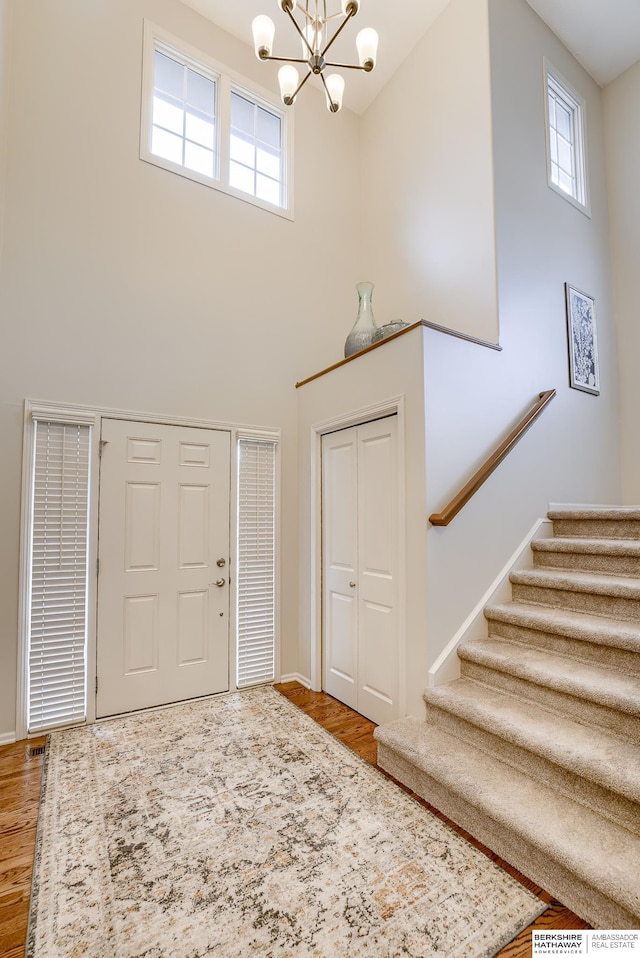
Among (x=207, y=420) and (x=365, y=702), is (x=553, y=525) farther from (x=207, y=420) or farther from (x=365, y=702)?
(x=207, y=420)

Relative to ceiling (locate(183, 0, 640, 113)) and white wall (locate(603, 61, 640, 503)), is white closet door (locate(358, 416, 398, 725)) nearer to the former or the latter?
white wall (locate(603, 61, 640, 503))

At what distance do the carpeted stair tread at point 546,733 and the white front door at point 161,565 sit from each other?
1.77m

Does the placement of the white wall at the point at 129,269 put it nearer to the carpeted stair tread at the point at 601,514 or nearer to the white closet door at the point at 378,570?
the white closet door at the point at 378,570

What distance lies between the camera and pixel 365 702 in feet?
10.1

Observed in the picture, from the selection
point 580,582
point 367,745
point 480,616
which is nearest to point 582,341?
point 580,582

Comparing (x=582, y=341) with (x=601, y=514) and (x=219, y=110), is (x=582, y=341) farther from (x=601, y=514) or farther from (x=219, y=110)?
(x=219, y=110)

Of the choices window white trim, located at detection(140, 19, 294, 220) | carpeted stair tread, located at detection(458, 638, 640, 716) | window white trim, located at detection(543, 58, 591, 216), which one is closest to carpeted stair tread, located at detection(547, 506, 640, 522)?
carpeted stair tread, located at detection(458, 638, 640, 716)

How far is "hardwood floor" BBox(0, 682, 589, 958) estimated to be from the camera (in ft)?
4.98

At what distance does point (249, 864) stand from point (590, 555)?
246 cm

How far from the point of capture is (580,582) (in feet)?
8.46

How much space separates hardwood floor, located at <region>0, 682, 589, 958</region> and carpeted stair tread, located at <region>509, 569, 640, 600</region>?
4.51ft

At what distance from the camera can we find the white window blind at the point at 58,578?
2.86 m

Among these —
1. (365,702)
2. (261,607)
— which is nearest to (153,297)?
(261,607)

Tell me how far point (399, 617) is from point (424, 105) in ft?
14.0
